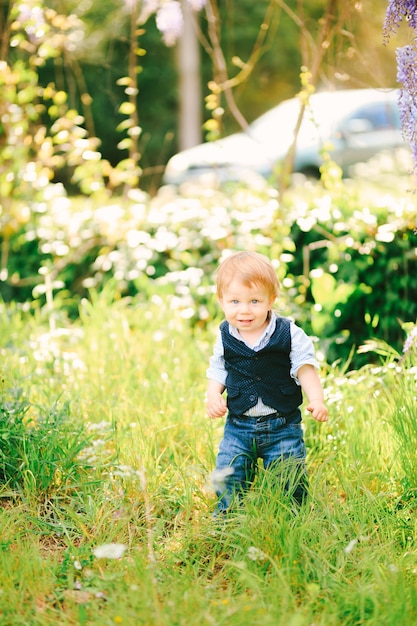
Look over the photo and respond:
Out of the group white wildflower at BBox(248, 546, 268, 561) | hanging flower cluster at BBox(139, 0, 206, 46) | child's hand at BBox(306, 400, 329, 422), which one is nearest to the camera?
white wildflower at BBox(248, 546, 268, 561)

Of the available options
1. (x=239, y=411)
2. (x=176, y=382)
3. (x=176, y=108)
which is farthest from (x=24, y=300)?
(x=176, y=108)

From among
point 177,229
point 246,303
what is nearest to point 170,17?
point 177,229

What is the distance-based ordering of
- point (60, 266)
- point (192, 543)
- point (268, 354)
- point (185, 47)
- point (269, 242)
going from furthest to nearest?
point (185, 47) < point (60, 266) < point (269, 242) < point (268, 354) < point (192, 543)

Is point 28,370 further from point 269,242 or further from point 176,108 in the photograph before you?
point 176,108

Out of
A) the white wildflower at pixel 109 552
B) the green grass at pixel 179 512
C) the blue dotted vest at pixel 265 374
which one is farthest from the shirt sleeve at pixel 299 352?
the white wildflower at pixel 109 552

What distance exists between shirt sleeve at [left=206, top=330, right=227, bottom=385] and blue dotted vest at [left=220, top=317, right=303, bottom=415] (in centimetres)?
5

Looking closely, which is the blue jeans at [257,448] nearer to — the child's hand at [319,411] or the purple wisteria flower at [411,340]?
the child's hand at [319,411]

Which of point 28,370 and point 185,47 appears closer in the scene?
point 28,370

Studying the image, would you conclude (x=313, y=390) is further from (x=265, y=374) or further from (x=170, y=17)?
(x=170, y=17)

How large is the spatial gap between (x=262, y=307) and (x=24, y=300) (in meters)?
3.44

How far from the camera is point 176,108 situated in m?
19.4

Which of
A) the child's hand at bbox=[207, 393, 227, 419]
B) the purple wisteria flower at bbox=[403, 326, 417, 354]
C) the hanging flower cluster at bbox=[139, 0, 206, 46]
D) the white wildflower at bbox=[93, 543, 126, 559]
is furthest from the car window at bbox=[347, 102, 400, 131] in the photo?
the white wildflower at bbox=[93, 543, 126, 559]

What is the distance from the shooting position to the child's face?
282cm

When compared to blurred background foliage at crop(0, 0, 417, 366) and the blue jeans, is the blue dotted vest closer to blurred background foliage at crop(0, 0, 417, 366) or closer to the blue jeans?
the blue jeans
